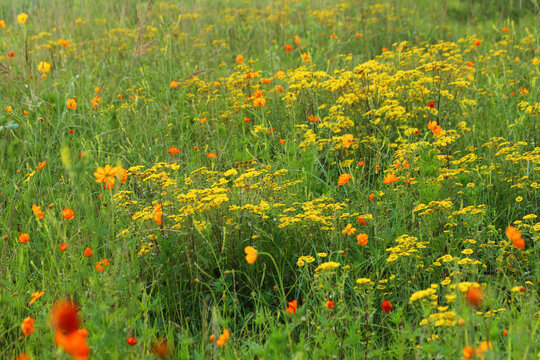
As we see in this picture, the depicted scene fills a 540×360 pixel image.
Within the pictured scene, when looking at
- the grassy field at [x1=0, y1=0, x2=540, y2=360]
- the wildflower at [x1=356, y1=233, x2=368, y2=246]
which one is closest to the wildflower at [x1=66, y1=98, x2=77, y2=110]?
the grassy field at [x1=0, y1=0, x2=540, y2=360]

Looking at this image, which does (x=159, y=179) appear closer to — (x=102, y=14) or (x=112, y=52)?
(x=112, y=52)

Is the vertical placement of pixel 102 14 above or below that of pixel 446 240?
above

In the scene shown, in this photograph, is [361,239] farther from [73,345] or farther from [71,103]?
[71,103]

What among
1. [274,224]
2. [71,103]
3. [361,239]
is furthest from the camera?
[71,103]

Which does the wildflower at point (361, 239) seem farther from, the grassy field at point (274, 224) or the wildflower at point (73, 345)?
the wildflower at point (73, 345)

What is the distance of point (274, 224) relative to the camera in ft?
7.84

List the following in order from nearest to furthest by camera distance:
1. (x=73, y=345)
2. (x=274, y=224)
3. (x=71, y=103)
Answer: (x=73, y=345)
(x=274, y=224)
(x=71, y=103)

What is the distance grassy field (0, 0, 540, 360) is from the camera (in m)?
1.70

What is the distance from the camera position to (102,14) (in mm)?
7223

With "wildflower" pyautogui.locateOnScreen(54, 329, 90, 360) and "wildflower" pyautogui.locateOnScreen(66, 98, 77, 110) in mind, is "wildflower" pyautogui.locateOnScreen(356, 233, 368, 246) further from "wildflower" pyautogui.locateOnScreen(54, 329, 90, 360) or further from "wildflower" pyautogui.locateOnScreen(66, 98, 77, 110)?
"wildflower" pyautogui.locateOnScreen(66, 98, 77, 110)

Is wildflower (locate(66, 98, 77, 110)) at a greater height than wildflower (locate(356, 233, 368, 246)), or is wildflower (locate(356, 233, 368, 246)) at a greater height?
wildflower (locate(66, 98, 77, 110))

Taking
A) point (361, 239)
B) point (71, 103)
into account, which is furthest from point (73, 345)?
point (71, 103)

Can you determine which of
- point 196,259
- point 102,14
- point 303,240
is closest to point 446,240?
point 303,240

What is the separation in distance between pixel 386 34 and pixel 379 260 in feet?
14.5
